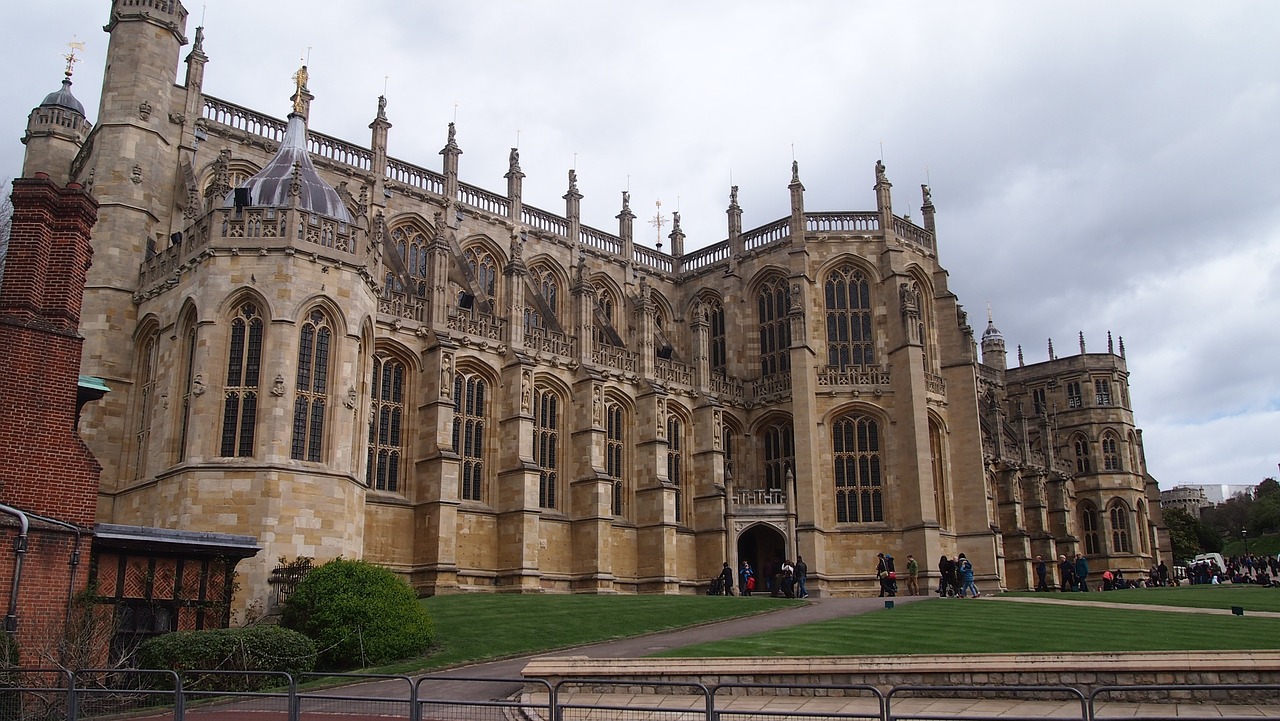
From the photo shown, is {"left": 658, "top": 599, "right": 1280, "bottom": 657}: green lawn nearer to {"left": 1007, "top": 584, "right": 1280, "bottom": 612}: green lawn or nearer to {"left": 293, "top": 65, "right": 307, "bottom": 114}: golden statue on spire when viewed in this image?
{"left": 1007, "top": 584, "right": 1280, "bottom": 612}: green lawn

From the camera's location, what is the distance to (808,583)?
41.3 metres

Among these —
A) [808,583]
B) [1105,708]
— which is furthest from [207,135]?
[1105,708]

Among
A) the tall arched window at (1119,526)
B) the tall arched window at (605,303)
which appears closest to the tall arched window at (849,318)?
the tall arched window at (605,303)

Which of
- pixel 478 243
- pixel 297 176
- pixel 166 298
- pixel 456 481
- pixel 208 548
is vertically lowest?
pixel 208 548

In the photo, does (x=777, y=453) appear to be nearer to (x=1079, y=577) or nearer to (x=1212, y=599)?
(x=1079, y=577)

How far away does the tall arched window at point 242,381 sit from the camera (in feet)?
86.3

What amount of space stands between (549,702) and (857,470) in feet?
106

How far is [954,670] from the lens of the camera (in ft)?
49.6

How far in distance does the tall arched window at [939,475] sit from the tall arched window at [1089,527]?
2814 cm

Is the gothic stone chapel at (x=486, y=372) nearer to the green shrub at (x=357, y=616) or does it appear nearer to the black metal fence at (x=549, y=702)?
the green shrub at (x=357, y=616)

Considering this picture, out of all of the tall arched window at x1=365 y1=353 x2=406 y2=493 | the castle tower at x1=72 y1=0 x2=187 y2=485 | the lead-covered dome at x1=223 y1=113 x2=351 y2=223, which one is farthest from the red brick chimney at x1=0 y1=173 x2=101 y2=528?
the tall arched window at x1=365 y1=353 x2=406 y2=493

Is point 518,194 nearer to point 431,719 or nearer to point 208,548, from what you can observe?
point 208,548

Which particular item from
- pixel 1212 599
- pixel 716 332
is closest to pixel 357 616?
pixel 1212 599

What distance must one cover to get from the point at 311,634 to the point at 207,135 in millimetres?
21479
